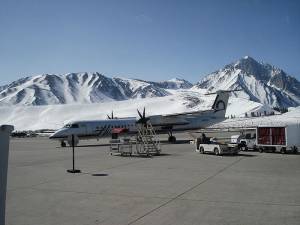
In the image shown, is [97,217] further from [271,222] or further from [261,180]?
[261,180]

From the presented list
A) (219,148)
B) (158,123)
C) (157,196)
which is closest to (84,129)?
(158,123)

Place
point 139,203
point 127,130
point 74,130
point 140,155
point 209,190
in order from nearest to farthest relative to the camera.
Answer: point 139,203
point 209,190
point 140,155
point 74,130
point 127,130

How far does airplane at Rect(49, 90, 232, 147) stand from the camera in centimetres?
4022

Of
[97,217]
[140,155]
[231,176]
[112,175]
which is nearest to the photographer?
[97,217]

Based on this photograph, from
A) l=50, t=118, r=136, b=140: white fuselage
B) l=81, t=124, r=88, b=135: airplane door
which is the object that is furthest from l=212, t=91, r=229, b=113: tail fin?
l=81, t=124, r=88, b=135: airplane door

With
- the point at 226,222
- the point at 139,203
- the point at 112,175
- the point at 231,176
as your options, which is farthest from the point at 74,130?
the point at 226,222

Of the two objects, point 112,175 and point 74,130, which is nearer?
point 112,175

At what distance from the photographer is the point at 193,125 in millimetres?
48125

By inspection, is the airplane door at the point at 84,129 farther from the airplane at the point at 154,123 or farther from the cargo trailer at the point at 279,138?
the cargo trailer at the point at 279,138

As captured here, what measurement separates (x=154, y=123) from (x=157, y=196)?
34.9 meters

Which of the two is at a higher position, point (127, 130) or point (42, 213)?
point (127, 130)

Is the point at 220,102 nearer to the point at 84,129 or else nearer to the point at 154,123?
the point at 154,123

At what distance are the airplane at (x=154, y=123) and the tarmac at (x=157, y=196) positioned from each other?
2255 cm

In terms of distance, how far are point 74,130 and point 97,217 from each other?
3175cm
